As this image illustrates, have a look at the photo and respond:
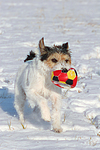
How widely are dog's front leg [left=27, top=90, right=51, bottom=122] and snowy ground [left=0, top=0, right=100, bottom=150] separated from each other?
317 mm

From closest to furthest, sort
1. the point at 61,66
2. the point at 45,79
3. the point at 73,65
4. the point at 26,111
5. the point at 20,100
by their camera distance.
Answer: the point at 61,66, the point at 45,79, the point at 20,100, the point at 26,111, the point at 73,65

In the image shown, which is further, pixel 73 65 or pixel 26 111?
pixel 73 65

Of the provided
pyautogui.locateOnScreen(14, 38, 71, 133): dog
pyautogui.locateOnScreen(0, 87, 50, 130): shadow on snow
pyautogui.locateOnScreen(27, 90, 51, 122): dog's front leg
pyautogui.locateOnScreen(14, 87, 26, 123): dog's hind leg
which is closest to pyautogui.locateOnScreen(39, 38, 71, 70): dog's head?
pyautogui.locateOnScreen(14, 38, 71, 133): dog

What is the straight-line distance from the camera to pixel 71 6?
65.9 ft

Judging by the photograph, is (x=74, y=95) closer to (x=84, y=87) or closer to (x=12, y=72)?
(x=84, y=87)

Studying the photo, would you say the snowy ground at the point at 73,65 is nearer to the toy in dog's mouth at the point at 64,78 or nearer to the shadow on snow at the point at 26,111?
the shadow on snow at the point at 26,111

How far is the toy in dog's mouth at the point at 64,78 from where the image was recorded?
387 centimetres

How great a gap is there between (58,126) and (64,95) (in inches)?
81.6

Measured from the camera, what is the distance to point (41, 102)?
404 cm

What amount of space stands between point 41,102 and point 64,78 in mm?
550

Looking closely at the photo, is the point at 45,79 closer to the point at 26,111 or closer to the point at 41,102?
the point at 41,102

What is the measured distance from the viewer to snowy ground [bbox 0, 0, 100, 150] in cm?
391

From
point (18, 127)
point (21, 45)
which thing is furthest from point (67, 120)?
point (21, 45)

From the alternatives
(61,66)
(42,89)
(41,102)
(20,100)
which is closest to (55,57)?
(61,66)
